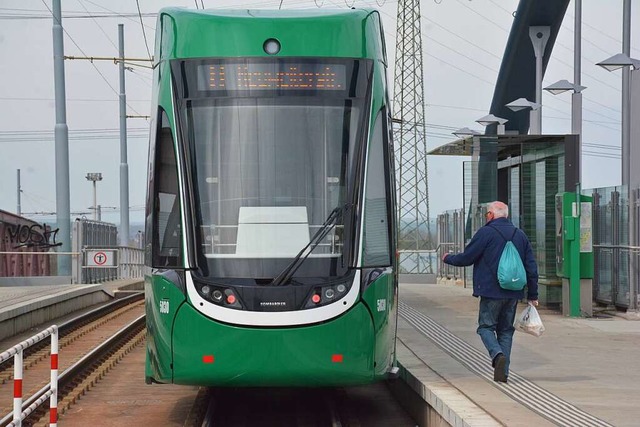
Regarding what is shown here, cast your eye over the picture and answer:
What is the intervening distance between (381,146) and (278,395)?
12.0 ft

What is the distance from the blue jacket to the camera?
10664 mm

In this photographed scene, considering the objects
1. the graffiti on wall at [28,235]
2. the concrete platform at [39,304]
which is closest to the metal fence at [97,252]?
the concrete platform at [39,304]

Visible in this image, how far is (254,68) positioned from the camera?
10172 mm

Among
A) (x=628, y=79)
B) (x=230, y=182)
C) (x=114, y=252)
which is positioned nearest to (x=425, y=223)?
(x=114, y=252)

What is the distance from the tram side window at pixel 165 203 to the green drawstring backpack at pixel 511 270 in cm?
273

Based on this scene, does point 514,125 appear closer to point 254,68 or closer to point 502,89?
point 502,89

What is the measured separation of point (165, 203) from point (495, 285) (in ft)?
9.46

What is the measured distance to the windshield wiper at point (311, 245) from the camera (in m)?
9.63

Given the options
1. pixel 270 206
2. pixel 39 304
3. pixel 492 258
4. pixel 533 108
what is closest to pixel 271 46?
pixel 270 206

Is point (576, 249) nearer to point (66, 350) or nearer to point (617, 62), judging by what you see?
point (617, 62)

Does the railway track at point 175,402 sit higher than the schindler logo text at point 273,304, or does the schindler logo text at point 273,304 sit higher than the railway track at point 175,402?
the schindler logo text at point 273,304

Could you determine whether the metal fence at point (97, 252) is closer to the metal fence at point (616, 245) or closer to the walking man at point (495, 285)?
the metal fence at point (616, 245)

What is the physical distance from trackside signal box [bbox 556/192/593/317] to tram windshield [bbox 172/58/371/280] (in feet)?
27.3

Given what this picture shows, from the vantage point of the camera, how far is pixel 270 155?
9.97 metres
